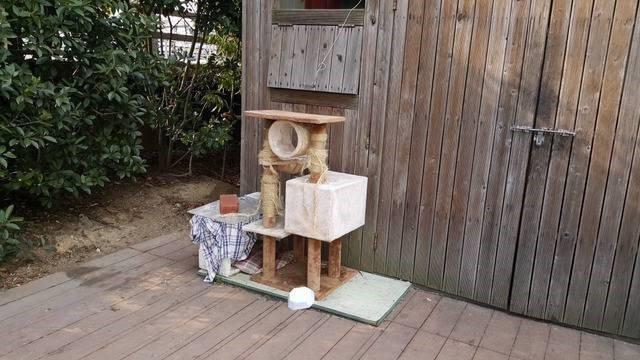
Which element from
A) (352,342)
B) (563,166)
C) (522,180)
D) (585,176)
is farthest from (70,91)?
(585,176)

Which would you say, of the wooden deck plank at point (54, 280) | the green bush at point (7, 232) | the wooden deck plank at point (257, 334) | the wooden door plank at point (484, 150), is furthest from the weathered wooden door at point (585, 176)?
the green bush at point (7, 232)

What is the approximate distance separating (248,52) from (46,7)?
1246 mm

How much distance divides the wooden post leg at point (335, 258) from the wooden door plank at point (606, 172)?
4.39 ft

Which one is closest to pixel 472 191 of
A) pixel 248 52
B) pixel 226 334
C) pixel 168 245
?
pixel 226 334

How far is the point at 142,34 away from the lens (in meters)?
3.66

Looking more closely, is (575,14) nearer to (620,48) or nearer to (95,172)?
(620,48)

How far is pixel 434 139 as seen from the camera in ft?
9.52

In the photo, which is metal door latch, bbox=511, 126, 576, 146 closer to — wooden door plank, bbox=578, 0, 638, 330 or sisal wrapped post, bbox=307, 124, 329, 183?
wooden door plank, bbox=578, 0, 638, 330

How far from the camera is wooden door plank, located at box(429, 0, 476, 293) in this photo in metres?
2.73

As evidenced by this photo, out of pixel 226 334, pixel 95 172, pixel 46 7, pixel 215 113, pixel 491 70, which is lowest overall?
pixel 226 334

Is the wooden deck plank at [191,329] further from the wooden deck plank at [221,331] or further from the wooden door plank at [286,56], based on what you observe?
the wooden door plank at [286,56]

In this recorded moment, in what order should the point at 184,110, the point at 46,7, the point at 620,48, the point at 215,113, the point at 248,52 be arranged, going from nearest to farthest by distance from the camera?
the point at 620,48 → the point at 46,7 → the point at 248,52 → the point at 184,110 → the point at 215,113

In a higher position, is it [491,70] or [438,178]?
[491,70]

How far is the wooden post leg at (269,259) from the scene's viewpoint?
303cm
